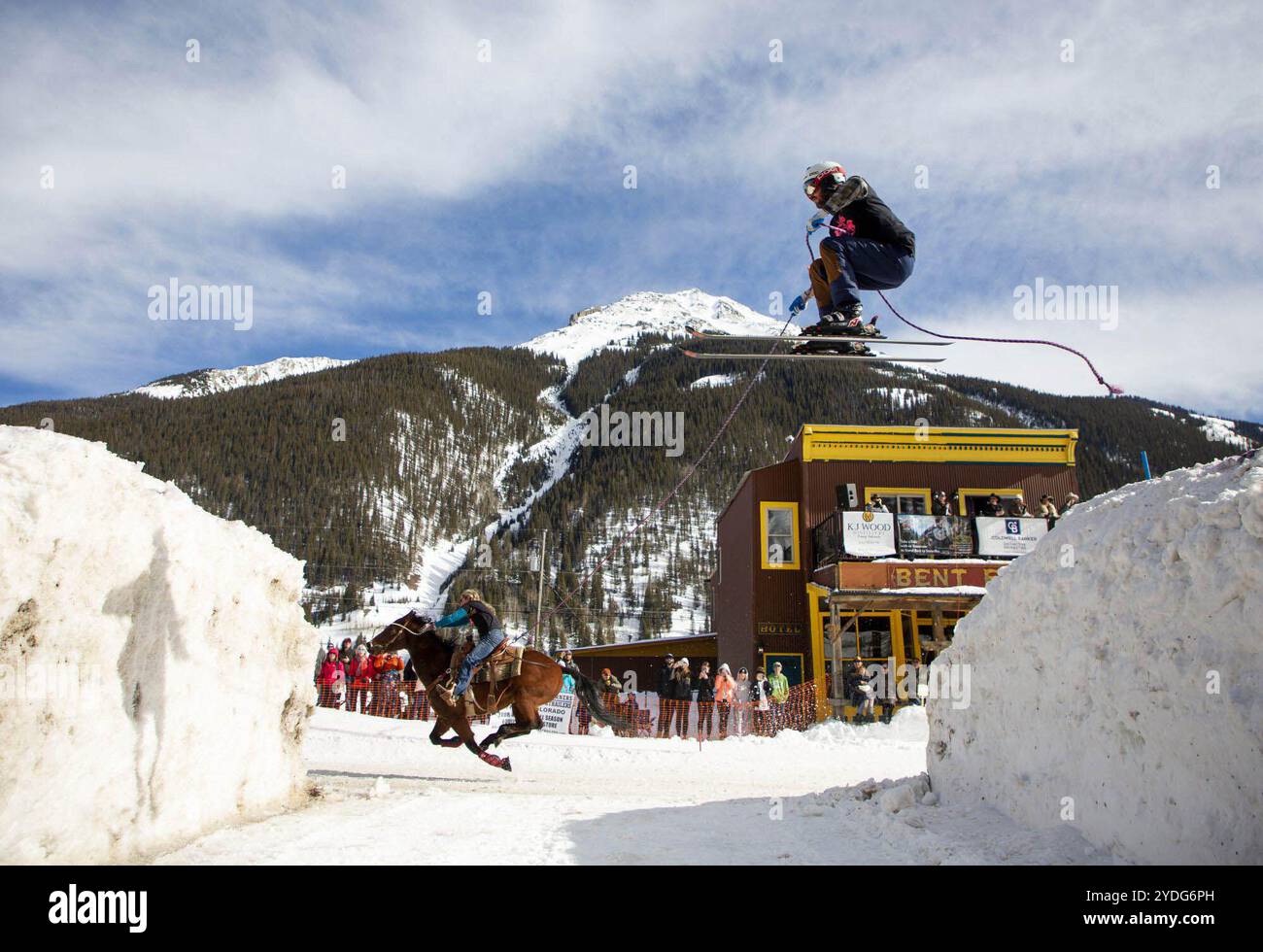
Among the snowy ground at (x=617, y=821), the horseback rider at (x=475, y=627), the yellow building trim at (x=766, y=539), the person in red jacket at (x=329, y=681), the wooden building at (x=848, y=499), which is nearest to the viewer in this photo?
the snowy ground at (x=617, y=821)

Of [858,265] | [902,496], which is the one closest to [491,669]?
[858,265]

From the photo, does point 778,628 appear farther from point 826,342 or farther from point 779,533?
point 826,342

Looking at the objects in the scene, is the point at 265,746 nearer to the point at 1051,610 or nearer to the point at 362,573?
the point at 1051,610

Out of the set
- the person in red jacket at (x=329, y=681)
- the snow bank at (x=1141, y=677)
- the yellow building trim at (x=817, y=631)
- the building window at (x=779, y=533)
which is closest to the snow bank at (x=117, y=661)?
the snow bank at (x=1141, y=677)

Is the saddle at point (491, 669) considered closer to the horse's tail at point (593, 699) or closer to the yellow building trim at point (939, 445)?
the horse's tail at point (593, 699)

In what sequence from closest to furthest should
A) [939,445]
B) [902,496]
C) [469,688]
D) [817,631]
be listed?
[469,688] → [817,631] → [902,496] → [939,445]

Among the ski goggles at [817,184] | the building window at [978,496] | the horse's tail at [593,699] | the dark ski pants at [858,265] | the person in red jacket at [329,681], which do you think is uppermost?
the ski goggles at [817,184]

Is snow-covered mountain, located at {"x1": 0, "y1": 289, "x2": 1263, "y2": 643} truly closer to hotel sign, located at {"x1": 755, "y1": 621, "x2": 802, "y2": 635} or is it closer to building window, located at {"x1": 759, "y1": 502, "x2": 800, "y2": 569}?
building window, located at {"x1": 759, "y1": 502, "x2": 800, "y2": 569}

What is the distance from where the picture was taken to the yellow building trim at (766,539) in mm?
25169

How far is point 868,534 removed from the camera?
21203 mm

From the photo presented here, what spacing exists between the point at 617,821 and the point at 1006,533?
18426 millimetres

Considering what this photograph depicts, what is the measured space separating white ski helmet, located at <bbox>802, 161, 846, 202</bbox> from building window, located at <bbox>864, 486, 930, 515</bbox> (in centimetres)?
1842

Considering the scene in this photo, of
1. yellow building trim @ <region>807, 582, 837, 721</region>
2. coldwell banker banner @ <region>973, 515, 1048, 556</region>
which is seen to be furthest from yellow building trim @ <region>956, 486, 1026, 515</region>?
yellow building trim @ <region>807, 582, 837, 721</region>

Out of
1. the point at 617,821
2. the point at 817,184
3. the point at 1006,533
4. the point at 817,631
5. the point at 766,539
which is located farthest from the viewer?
the point at 766,539
